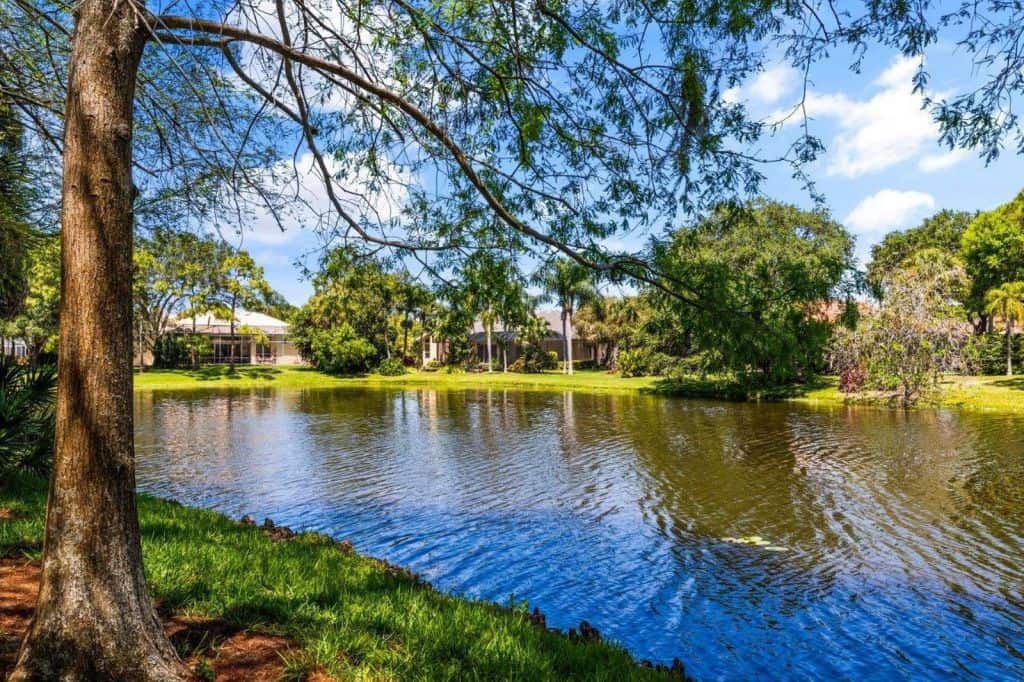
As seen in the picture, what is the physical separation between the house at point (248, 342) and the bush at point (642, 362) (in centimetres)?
Result: 3103

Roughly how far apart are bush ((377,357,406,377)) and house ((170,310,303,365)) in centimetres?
→ 1121

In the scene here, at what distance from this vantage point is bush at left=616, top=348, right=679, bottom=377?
41.2 meters

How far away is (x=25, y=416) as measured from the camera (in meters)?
7.98

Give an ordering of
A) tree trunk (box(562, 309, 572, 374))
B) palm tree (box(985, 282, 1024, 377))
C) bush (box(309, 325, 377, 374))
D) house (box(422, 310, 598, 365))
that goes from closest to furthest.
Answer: palm tree (box(985, 282, 1024, 377))
tree trunk (box(562, 309, 572, 374))
bush (box(309, 325, 377, 374))
house (box(422, 310, 598, 365))

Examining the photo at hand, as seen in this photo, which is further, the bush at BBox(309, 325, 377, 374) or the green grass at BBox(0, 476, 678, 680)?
the bush at BBox(309, 325, 377, 374)

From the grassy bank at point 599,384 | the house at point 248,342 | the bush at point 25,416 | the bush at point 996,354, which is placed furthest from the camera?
the house at point 248,342

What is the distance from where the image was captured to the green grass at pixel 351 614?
13.2 ft

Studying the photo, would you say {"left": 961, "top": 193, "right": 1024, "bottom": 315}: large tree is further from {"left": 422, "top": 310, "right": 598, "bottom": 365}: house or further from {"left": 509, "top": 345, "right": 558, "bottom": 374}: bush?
{"left": 422, "top": 310, "right": 598, "bottom": 365}: house

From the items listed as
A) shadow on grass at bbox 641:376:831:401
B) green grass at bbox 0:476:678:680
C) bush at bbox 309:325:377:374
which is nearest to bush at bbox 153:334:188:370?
bush at bbox 309:325:377:374

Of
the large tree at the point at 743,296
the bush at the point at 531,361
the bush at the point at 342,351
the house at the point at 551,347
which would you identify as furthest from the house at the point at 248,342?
the large tree at the point at 743,296

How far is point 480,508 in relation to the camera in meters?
11.9

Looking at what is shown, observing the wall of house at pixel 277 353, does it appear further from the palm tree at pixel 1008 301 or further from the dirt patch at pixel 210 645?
the dirt patch at pixel 210 645

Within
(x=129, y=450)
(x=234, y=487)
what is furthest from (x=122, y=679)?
(x=234, y=487)

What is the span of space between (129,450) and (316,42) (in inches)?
164
